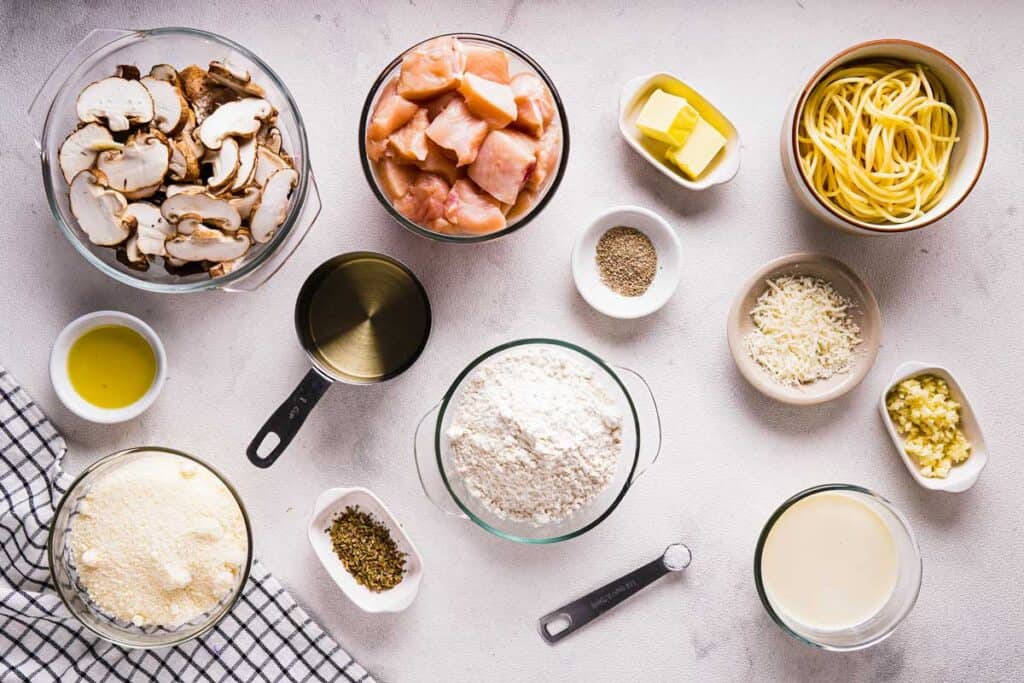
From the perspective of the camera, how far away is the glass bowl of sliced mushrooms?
1.89 m

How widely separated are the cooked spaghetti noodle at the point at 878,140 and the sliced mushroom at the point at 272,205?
49.0 inches

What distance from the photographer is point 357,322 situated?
2.18 metres

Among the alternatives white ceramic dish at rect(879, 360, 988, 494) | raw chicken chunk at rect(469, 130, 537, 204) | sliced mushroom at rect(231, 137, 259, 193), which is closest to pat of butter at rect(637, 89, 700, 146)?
raw chicken chunk at rect(469, 130, 537, 204)

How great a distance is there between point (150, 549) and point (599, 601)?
113cm

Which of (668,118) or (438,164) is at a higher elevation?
(668,118)

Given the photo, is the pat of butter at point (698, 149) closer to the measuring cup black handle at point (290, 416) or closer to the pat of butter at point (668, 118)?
the pat of butter at point (668, 118)

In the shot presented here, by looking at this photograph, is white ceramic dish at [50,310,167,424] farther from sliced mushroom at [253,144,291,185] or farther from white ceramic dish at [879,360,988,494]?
white ceramic dish at [879,360,988,494]

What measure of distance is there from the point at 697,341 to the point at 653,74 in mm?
704

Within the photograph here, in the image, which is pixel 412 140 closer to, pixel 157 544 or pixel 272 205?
pixel 272 205

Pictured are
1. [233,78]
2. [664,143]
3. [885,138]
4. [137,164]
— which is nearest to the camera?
[137,164]

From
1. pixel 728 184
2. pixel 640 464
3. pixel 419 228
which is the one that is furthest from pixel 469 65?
pixel 640 464

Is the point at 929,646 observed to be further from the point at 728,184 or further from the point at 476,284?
the point at 476,284

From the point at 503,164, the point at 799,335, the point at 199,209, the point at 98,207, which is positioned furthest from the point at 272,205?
the point at 799,335

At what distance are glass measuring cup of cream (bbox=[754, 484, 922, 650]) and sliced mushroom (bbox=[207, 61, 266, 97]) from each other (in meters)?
1.69
